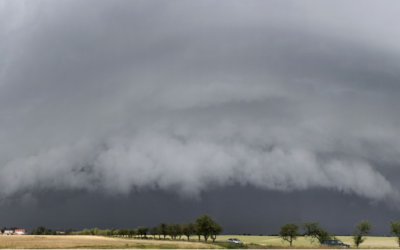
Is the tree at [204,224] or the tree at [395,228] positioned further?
the tree at [204,224]

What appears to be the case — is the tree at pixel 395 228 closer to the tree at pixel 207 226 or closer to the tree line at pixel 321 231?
the tree line at pixel 321 231

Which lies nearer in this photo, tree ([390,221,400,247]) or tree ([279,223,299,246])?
tree ([390,221,400,247])

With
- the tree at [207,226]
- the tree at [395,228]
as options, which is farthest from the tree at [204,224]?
the tree at [395,228]

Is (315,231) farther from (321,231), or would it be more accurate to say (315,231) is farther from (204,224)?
(204,224)

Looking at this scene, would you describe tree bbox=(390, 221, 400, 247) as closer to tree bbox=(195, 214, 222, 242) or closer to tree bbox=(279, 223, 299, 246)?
tree bbox=(279, 223, 299, 246)

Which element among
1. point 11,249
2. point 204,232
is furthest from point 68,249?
point 204,232

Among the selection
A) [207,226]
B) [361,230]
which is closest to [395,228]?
[361,230]

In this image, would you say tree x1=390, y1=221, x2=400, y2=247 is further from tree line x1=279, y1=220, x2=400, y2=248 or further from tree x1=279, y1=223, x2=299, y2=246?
tree x1=279, y1=223, x2=299, y2=246

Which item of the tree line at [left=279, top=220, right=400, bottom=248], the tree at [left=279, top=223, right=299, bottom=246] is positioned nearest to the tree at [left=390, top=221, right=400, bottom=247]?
the tree line at [left=279, top=220, right=400, bottom=248]

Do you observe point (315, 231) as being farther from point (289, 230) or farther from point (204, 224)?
point (204, 224)

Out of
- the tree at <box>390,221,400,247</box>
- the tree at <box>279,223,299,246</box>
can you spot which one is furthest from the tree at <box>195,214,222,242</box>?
the tree at <box>390,221,400,247</box>

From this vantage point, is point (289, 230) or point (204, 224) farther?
point (204, 224)

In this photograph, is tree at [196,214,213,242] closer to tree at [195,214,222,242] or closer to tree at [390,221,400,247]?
tree at [195,214,222,242]

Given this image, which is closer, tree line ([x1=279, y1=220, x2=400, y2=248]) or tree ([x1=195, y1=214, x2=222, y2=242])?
tree line ([x1=279, y1=220, x2=400, y2=248])
